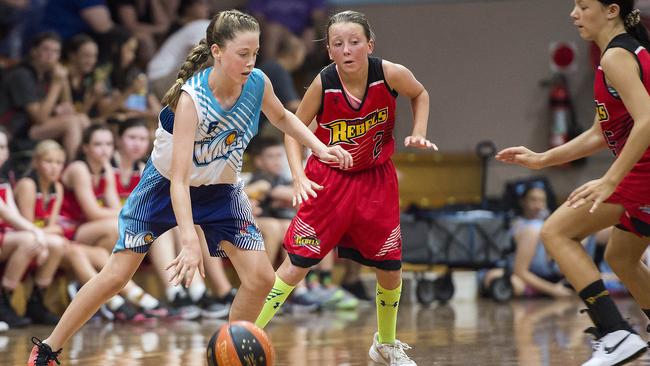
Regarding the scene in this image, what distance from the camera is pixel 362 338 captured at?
7.35 meters

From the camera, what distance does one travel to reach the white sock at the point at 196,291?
8836 mm

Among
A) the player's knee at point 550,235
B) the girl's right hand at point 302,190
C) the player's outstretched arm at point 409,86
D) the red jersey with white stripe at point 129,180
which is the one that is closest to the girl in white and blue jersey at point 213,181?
the girl's right hand at point 302,190

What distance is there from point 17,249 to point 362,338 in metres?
2.71

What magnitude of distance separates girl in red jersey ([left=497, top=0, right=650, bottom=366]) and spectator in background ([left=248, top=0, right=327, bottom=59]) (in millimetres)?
6559

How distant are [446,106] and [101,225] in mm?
5289

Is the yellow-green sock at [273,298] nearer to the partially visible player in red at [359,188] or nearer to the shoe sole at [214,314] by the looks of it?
the partially visible player in red at [359,188]

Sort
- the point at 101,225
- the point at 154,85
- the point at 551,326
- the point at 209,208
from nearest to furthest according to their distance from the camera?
the point at 209,208
the point at 551,326
the point at 101,225
the point at 154,85

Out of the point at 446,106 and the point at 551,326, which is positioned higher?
the point at 446,106

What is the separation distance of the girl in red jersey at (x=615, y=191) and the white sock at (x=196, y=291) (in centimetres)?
411

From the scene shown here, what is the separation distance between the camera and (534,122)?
12.4m

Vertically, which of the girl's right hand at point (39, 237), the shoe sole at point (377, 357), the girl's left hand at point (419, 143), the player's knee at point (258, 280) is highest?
the girl's left hand at point (419, 143)

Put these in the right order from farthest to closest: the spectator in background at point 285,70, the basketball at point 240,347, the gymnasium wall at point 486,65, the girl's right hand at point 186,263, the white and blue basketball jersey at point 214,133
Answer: the gymnasium wall at point 486,65 < the spectator in background at point 285,70 < the white and blue basketball jersey at point 214,133 < the basketball at point 240,347 < the girl's right hand at point 186,263

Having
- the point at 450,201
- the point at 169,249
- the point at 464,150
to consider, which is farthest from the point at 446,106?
the point at 169,249

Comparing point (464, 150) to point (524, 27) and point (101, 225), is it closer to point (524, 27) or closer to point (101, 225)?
point (524, 27)
